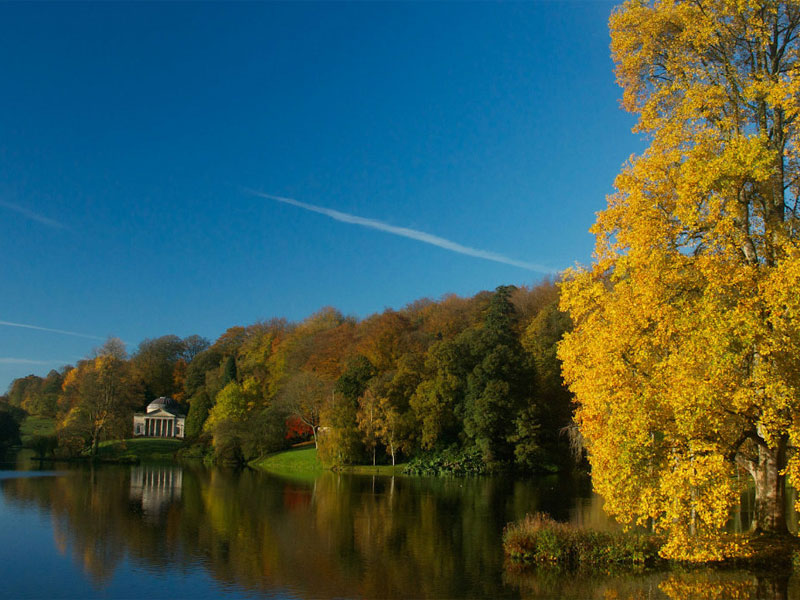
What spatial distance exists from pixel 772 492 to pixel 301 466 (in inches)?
1699

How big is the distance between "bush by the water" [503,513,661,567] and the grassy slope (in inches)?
1214

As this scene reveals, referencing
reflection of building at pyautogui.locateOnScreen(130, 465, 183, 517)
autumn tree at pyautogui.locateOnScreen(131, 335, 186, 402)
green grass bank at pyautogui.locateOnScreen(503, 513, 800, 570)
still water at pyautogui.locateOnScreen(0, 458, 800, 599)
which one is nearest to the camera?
still water at pyautogui.locateOnScreen(0, 458, 800, 599)

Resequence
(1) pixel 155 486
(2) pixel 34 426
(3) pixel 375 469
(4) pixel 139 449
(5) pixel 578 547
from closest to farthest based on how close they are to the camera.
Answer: (5) pixel 578 547 → (1) pixel 155 486 → (3) pixel 375 469 → (4) pixel 139 449 → (2) pixel 34 426

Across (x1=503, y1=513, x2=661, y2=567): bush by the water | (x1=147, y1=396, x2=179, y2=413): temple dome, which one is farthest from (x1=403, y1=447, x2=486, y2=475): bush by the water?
(x1=147, y1=396, x2=179, y2=413): temple dome

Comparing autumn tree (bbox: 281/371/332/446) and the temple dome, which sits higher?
autumn tree (bbox: 281/371/332/446)

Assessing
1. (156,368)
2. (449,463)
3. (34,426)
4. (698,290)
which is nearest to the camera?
(698,290)

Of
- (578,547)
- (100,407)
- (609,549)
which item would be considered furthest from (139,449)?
(609,549)

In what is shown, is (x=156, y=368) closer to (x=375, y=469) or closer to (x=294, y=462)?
(x=294, y=462)

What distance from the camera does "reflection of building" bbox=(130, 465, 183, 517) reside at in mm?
27391

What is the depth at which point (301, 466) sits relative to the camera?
173 ft

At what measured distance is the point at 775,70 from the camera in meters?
15.3

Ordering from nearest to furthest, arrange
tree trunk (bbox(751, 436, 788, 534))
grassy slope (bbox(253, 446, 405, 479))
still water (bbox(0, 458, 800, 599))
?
still water (bbox(0, 458, 800, 599)) < tree trunk (bbox(751, 436, 788, 534)) < grassy slope (bbox(253, 446, 405, 479))

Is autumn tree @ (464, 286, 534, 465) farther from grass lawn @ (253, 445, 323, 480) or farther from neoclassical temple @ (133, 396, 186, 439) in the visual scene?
neoclassical temple @ (133, 396, 186, 439)

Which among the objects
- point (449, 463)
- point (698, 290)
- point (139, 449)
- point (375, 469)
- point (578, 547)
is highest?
point (698, 290)
